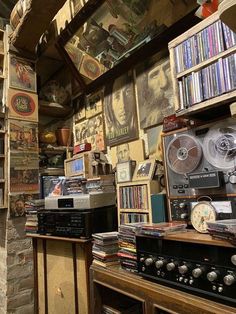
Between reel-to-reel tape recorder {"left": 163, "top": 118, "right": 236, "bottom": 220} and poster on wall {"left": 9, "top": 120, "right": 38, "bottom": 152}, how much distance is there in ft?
5.09

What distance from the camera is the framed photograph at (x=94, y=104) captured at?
2654 millimetres

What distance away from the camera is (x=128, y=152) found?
232 centimetres

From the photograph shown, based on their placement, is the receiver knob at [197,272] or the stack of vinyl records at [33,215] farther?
the stack of vinyl records at [33,215]

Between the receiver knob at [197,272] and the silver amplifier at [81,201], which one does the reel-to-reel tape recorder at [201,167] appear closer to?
the receiver knob at [197,272]

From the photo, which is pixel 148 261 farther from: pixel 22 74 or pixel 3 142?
pixel 22 74

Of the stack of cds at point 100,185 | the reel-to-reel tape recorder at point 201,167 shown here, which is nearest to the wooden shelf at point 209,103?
the reel-to-reel tape recorder at point 201,167

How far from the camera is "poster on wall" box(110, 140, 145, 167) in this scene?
2.21 meters

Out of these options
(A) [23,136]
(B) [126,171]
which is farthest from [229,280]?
(A) [23,136]

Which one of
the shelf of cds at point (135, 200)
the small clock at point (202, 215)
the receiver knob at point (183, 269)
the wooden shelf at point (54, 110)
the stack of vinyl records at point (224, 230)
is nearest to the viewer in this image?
the stack of vinyl records at point (224, 230)

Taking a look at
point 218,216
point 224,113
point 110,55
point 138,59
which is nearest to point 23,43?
point 110,55

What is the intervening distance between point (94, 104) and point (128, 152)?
687 mm

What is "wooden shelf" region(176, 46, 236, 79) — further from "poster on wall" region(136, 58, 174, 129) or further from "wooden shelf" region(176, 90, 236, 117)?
"poster on wall" region(136, 58, 174, 129)

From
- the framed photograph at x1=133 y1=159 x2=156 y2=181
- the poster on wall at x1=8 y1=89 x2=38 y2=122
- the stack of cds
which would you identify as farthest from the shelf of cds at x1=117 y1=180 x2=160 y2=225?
the poster on wall at x1=8 y1=89 x2=38 y2=122

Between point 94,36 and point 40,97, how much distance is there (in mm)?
981
